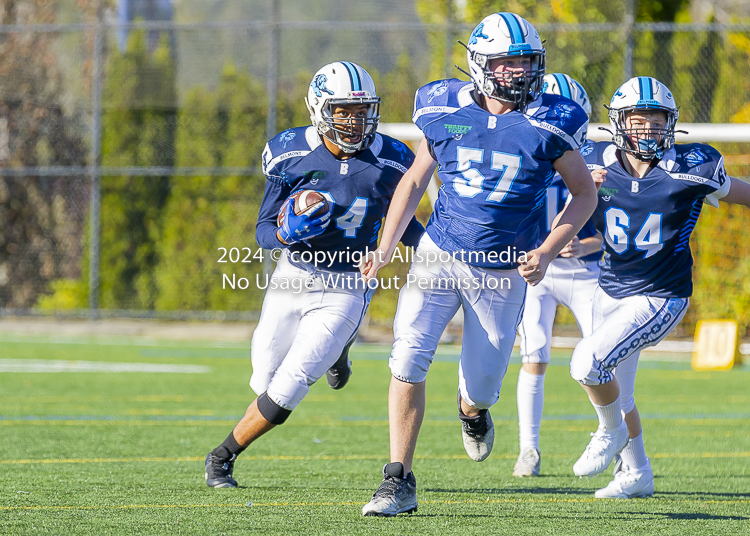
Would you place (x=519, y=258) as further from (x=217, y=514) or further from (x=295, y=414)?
(x=295, y=414)

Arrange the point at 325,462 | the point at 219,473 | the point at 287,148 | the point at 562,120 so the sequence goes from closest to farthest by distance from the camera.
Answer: the point at 562,120 < the point at 219,473 < the point at 287,148 < the point at 325,462

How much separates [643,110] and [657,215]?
1.56 feet

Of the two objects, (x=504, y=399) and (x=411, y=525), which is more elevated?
(x=411, y=525)

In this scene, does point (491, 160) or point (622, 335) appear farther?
point (622, 335)

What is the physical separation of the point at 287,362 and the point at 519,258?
1.16 meters

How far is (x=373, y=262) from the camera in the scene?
13.3ft

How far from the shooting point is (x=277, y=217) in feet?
15.1

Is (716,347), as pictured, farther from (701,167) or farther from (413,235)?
(413,235)

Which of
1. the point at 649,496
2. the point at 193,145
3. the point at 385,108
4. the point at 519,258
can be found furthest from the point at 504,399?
the point at 193,145

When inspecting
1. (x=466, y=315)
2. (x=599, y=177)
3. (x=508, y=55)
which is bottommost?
(x=466, y=315)

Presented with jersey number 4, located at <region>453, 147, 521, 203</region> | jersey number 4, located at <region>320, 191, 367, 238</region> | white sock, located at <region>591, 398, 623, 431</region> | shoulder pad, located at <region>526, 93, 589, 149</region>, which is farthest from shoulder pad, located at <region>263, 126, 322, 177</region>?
white sock, located at <region>591, 398, 623, 431</region>

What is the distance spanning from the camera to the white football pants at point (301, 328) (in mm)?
4359

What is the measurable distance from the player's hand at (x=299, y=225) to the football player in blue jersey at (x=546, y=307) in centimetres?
138

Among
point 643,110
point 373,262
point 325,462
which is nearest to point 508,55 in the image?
point 643,110
